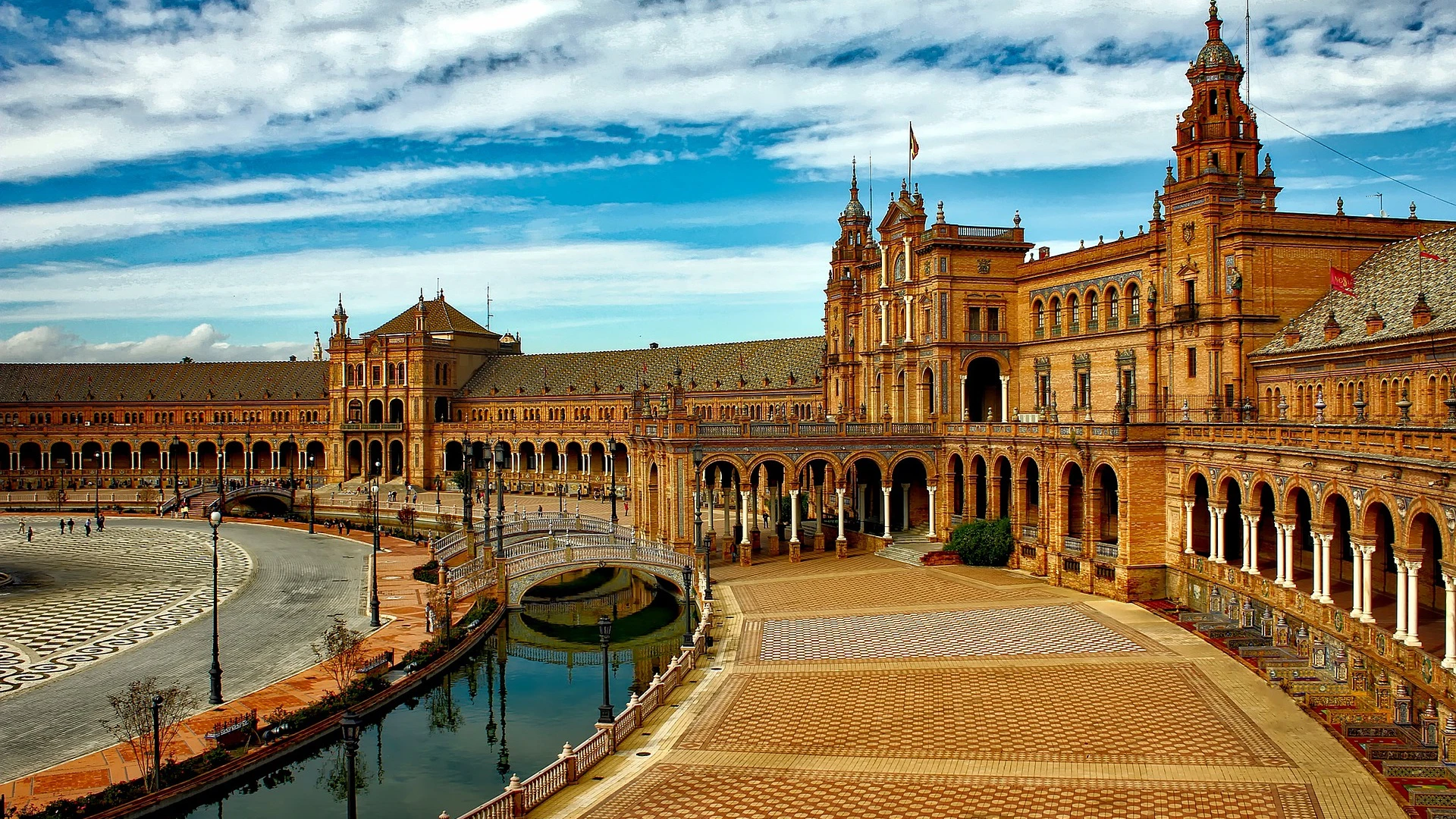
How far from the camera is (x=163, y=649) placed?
137ft

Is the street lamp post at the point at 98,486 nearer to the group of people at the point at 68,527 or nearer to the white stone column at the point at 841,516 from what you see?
the group of people at the point at 68,527

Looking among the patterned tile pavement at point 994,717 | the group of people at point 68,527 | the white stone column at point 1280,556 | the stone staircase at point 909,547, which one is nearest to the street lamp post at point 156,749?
the patterned tile pavement at point 994,717

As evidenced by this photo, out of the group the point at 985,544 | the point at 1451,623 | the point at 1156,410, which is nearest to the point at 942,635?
the point at 985,544

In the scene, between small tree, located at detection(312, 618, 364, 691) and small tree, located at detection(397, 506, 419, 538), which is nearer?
small tree, located at detection(312, 618, 364, 691)

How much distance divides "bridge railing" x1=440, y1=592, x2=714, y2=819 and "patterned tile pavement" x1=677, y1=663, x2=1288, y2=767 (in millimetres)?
1505

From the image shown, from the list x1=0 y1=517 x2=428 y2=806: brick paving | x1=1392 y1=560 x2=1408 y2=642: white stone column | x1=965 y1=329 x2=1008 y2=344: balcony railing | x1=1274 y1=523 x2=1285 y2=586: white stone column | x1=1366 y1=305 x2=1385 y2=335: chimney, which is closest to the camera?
x1=1392 y1=560 x2=1408 y2=642: white stone column

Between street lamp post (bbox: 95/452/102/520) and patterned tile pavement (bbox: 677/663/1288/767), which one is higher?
street lamp post (bbox: 95/452/102/520)

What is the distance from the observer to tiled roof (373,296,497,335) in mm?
116750

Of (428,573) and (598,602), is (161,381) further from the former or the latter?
(598,602)

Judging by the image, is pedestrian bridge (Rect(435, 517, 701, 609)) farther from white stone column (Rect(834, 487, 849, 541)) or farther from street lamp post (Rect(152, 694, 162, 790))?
street lamp post (Rect(152, 694, 162, 790))

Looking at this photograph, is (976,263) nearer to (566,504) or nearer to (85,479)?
(566,504)

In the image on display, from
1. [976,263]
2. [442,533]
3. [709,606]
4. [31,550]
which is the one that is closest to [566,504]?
[442,533]

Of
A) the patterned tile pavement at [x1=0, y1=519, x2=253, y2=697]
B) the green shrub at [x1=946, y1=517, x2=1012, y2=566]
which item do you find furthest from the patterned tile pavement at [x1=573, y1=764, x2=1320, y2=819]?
the green shrub at [x1=946, y1=517, x2=1012, y2=566]

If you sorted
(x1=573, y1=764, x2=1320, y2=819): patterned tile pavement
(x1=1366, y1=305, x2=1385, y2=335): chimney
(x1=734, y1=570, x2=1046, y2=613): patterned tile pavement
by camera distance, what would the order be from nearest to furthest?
(x1=573, y1=764, x2=1320, y2=819): patterned tile pavement → (x1=1366, y1=305, x2=1385, y2=335): chimney → (x1=734, y1=570, x2=1046, y2=613): patterned tile pavement
